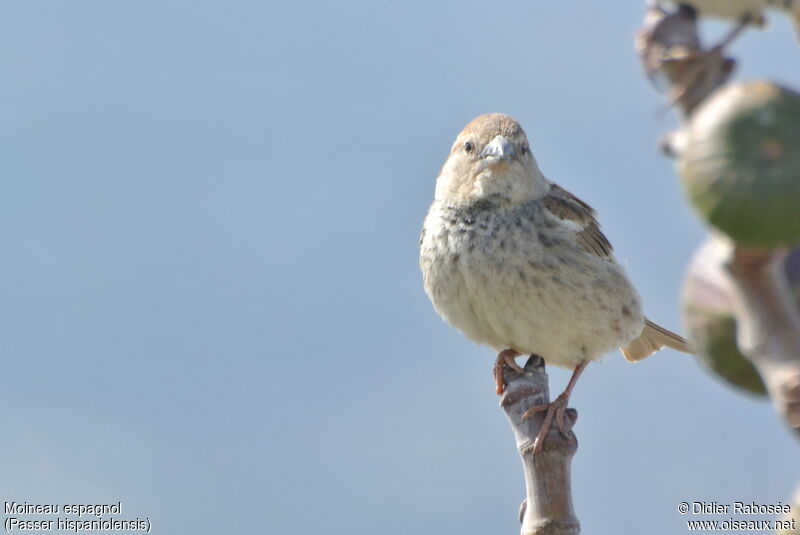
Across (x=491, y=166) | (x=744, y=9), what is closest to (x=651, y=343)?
(x=491, y=166)

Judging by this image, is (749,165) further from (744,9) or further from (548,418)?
(548,418)

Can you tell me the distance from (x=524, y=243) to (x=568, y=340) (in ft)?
1.63

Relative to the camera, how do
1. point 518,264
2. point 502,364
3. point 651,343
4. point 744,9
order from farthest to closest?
point 651,343 → point 518,264 → point 502,364 → point 744,9

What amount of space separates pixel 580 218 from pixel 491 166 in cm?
52

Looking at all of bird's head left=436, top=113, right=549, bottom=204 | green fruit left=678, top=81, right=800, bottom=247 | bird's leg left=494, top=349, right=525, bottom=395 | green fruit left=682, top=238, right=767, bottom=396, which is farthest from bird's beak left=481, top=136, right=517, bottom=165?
green fruit left=678, top=81, right=800, bottom=247

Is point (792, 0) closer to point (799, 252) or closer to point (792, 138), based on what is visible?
point (792, 138)

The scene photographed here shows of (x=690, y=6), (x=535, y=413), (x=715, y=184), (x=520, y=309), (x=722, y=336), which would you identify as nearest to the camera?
(x=715, y=184)

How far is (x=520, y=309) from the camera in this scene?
4.87 meters

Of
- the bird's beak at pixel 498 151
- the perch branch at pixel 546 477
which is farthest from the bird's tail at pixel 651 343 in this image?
the perch branch at pixel 546 477

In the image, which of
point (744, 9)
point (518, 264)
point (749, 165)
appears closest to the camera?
point (749, 165)

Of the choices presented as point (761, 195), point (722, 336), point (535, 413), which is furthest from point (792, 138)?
point (535, 413)

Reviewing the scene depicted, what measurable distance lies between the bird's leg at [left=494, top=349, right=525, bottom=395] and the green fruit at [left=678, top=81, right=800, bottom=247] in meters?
3.28

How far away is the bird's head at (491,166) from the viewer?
531 centimetres

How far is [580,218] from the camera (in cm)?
546
